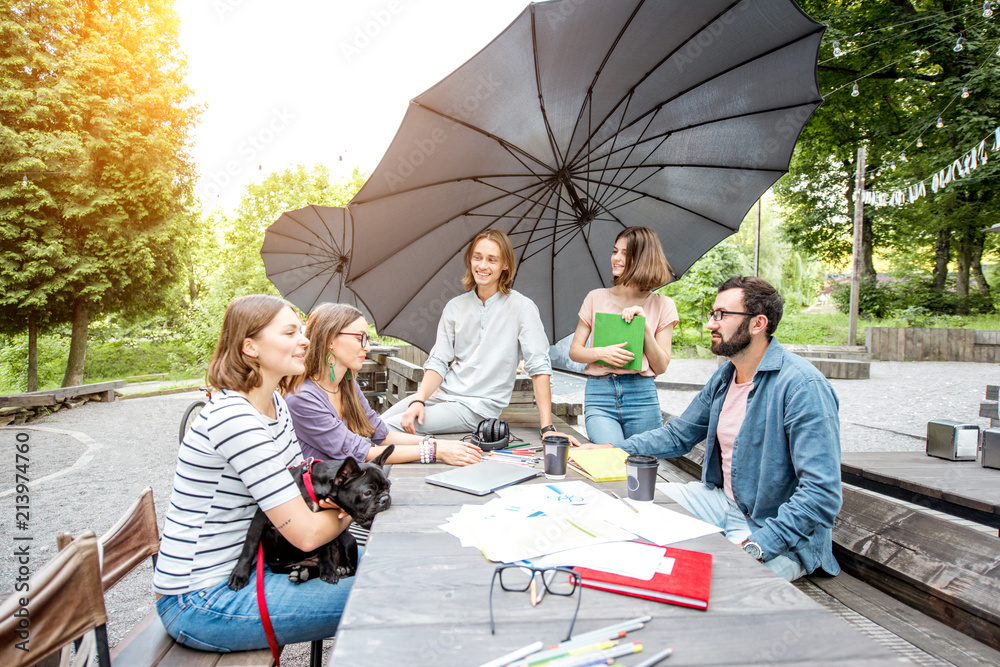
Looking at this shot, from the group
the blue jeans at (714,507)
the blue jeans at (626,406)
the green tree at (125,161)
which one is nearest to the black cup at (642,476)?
the blue jeans at (714,507)

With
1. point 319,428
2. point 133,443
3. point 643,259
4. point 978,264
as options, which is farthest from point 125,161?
point 978,264

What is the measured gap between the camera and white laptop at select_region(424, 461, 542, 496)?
217 centimetres

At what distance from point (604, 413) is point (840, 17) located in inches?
527

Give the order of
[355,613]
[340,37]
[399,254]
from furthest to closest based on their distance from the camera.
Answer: [340,37] < [399,254] < [355,613]

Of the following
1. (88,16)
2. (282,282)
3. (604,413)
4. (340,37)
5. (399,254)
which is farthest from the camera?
(88,16)

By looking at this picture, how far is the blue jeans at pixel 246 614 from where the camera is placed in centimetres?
175

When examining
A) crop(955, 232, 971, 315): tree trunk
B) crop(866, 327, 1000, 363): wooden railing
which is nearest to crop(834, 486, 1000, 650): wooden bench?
crop(866, 327, 1000, 363): wooden railing

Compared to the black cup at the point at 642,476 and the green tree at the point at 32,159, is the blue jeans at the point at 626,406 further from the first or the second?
the green tree at the point at 32,159

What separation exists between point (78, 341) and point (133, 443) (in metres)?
7.75

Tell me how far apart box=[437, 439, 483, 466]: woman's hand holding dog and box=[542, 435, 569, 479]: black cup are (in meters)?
0.41

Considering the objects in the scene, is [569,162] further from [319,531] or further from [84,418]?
[84,418]

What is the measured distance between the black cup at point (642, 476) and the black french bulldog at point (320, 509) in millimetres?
864

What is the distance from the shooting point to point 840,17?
1244 cm

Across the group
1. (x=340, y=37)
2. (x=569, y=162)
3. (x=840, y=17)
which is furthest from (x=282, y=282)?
(x=840, y=17)
